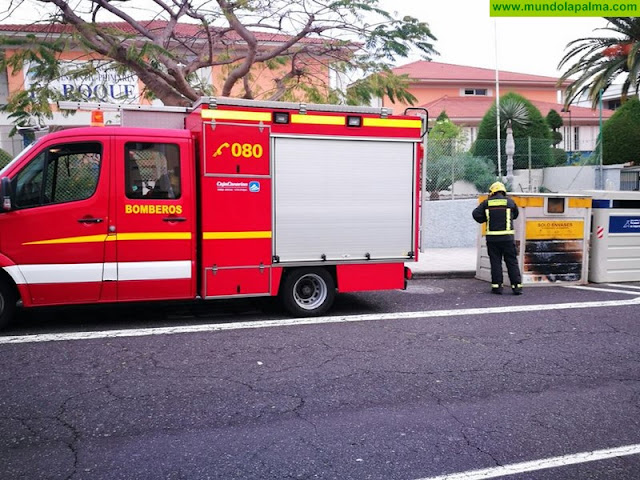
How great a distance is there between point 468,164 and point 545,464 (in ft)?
40.3

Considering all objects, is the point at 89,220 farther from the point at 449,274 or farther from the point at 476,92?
the point at 476,92

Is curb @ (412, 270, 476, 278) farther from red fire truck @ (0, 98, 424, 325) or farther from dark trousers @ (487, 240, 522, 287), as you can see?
red fire truck @ (0, 98, 424, 325)

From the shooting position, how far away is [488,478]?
136 inches

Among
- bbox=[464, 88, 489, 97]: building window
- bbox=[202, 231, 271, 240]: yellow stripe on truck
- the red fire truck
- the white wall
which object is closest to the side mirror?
the red fire truck

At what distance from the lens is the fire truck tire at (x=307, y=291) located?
7.52 metres

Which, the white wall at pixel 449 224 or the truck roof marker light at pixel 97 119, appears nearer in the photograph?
the truck roof marker light at pixel 97 119

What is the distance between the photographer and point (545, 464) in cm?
364

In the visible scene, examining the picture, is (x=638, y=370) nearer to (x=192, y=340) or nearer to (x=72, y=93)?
(x=192, y=340)

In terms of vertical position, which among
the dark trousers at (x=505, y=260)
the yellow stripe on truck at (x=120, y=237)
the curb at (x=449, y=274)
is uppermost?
the yellow stripe on truck at (x=120, y=237)

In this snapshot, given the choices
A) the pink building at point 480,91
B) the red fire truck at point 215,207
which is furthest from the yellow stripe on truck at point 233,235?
the pink building at point 480,91


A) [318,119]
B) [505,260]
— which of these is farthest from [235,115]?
[505,260]

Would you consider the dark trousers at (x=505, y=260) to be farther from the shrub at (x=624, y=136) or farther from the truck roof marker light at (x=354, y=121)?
the shrub at (x=624, y=136)

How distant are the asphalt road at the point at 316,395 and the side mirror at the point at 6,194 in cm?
139

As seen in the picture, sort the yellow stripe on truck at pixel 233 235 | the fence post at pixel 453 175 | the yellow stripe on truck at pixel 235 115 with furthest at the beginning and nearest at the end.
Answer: the fence post at pixel 453 175, the yellow stripe on truck at pixel 233 235, the yellow stripe on truck at pixel 235 115
